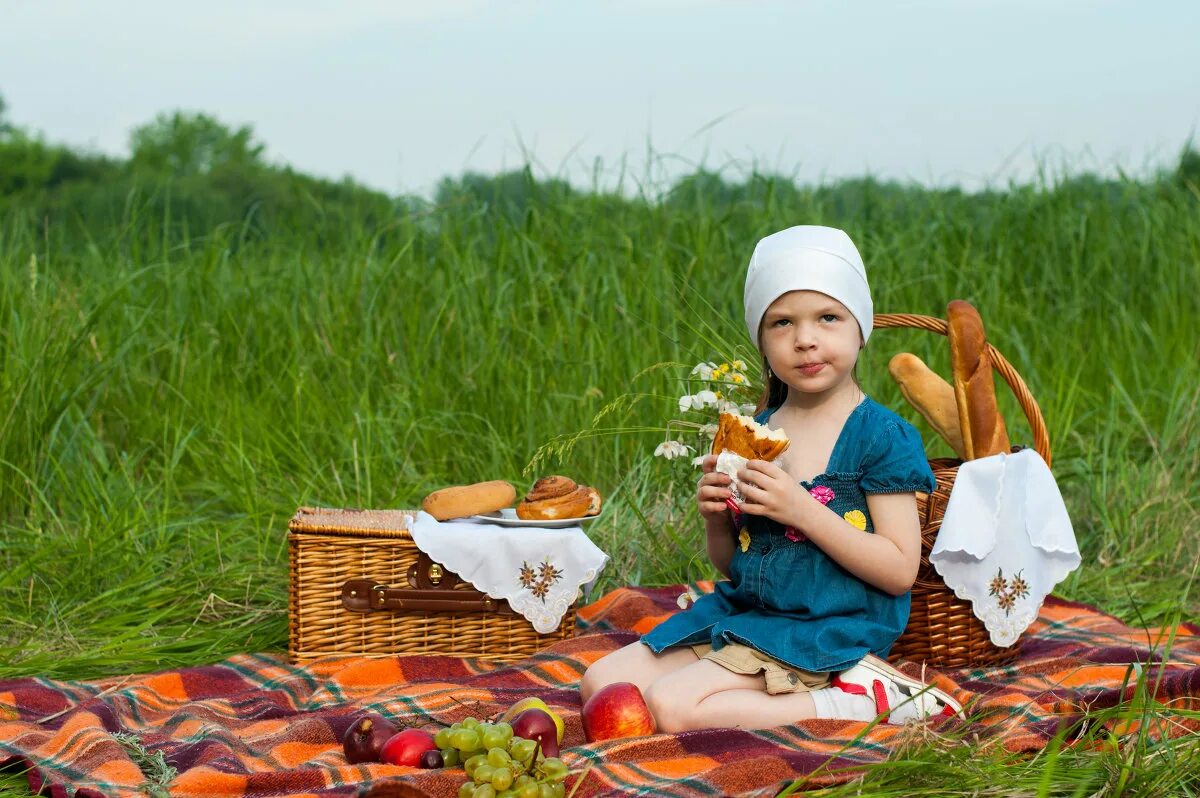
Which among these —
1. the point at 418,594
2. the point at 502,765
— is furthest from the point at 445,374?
Answer: the point at 502,765

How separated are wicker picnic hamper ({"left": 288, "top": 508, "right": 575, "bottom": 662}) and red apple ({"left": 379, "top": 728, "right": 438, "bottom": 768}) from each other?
1122 mm

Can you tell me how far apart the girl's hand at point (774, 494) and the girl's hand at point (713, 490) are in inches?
3.2

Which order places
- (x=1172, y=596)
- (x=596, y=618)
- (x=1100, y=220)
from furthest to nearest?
1. (x=1100, y=220)
2. (x=1172, y=596)
3. (x=596, y=618)

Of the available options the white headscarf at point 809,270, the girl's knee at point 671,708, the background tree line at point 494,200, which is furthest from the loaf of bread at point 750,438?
the background tree line at point 494,200

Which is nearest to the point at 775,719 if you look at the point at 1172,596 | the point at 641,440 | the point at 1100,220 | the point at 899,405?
the point at 641,440

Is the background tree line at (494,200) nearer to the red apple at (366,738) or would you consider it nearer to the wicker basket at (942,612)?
Result: the wicker basket at (942,612)

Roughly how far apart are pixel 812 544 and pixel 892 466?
284mm

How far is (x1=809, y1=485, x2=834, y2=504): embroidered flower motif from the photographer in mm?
3086

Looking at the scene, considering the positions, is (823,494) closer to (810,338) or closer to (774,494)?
(774,494)

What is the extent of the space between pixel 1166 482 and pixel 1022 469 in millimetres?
2042

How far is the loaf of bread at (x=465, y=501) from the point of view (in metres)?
3.82

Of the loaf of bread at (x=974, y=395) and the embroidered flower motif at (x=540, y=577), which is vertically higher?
the loaf of bread at (x=974, y=395)

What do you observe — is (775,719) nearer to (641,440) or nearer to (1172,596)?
(641,440)

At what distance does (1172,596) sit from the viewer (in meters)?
4.55
